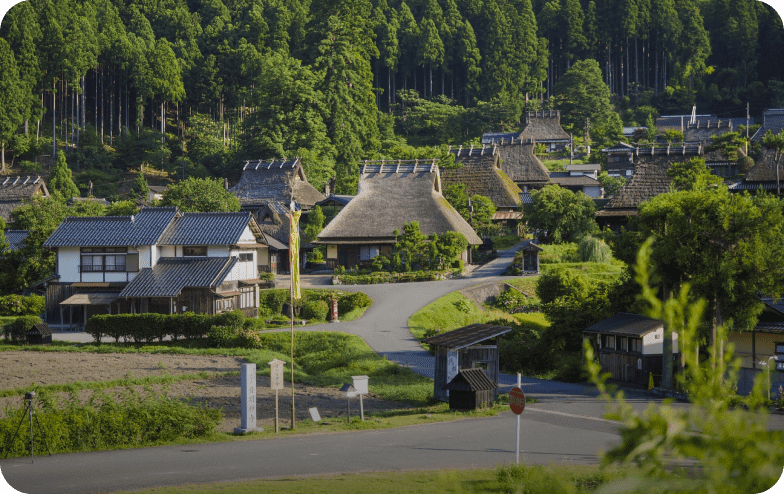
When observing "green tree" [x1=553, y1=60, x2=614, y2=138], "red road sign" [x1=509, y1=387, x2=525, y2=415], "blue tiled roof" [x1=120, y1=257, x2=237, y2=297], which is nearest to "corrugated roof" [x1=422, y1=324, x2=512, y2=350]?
"red road sign" [x1=509, y1=387, x2=525, y2=415]

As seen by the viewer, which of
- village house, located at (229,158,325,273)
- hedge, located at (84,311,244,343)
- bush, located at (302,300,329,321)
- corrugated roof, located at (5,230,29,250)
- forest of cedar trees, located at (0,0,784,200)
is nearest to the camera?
hedge, located at (84,311,244,343)

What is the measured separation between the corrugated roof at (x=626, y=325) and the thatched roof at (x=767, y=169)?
91.7 ft

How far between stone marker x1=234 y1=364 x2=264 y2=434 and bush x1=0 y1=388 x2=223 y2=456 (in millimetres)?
685

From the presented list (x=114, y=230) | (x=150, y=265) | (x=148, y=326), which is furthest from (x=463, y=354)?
(x=114, y=230)

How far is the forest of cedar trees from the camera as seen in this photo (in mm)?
65500

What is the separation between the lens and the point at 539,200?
4500 centimetres

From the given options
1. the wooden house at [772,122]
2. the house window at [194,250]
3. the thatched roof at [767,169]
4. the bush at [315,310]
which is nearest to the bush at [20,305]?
the house window at [194,250]

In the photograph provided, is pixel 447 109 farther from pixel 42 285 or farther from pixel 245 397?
pixel 245 397

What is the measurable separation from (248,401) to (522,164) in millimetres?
48944

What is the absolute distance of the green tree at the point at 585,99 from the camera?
3108 inches

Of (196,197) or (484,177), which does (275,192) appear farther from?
(484,177)

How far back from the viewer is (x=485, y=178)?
55.2m

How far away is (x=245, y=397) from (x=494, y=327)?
25.3 ft

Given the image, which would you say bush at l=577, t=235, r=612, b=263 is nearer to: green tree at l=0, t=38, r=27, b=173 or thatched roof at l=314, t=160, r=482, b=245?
thatched roof at l=314, t=160, r=482, b=245
